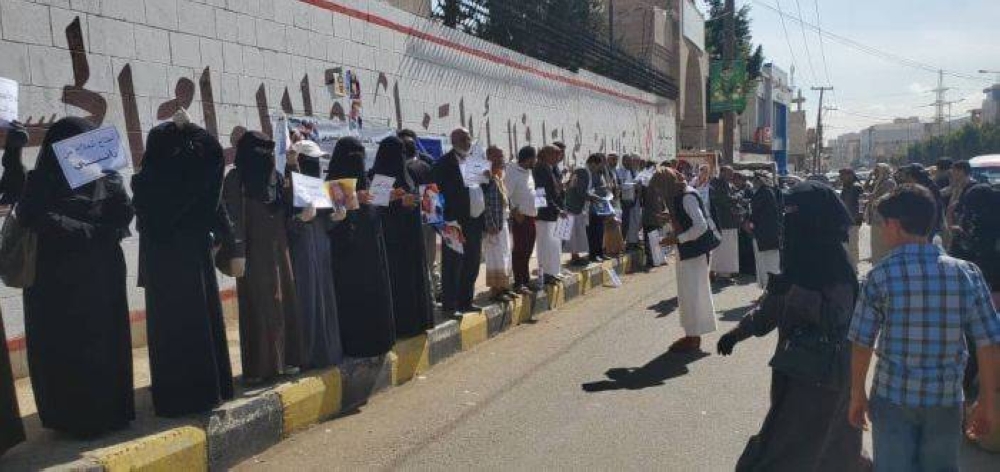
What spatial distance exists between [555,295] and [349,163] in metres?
4.35

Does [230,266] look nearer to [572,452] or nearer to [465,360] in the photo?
[572,452]

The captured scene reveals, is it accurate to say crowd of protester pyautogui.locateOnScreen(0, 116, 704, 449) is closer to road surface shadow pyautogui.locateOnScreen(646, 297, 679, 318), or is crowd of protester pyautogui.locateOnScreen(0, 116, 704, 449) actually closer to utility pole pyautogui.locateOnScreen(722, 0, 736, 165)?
road surface shadow pyautogui.locateOnScreen(646, 297, 679, 318)

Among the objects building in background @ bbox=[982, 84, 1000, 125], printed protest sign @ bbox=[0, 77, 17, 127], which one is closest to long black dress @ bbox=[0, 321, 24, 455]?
printed protest sign @ bbox=[0, 77, 17, 127]

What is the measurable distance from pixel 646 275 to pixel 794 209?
9.28 meters

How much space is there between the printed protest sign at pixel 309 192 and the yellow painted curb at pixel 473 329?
2428 millimetres

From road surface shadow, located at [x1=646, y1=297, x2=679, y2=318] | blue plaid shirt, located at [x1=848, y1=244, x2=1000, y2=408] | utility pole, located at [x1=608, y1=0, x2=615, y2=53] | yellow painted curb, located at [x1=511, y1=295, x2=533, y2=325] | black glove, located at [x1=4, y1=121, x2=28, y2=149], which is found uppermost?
utility pole, located at [x1=608, y1=0, x2=615, y2=53]

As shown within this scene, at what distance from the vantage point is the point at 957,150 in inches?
3127

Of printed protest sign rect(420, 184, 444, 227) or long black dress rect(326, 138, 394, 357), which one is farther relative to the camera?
printed protest sign rect(420, 184, 444, 227)

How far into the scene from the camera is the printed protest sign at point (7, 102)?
12.7 ft

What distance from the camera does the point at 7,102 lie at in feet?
12.8

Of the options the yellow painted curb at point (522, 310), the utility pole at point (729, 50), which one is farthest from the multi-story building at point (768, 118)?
the yellow painted curb at point (522, 310)

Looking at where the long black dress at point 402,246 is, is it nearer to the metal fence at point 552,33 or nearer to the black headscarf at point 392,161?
the black headscarf at point 392,161

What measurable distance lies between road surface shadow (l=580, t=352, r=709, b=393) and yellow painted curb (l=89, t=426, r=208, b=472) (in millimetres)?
2777

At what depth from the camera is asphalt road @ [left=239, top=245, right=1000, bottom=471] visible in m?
4.52
